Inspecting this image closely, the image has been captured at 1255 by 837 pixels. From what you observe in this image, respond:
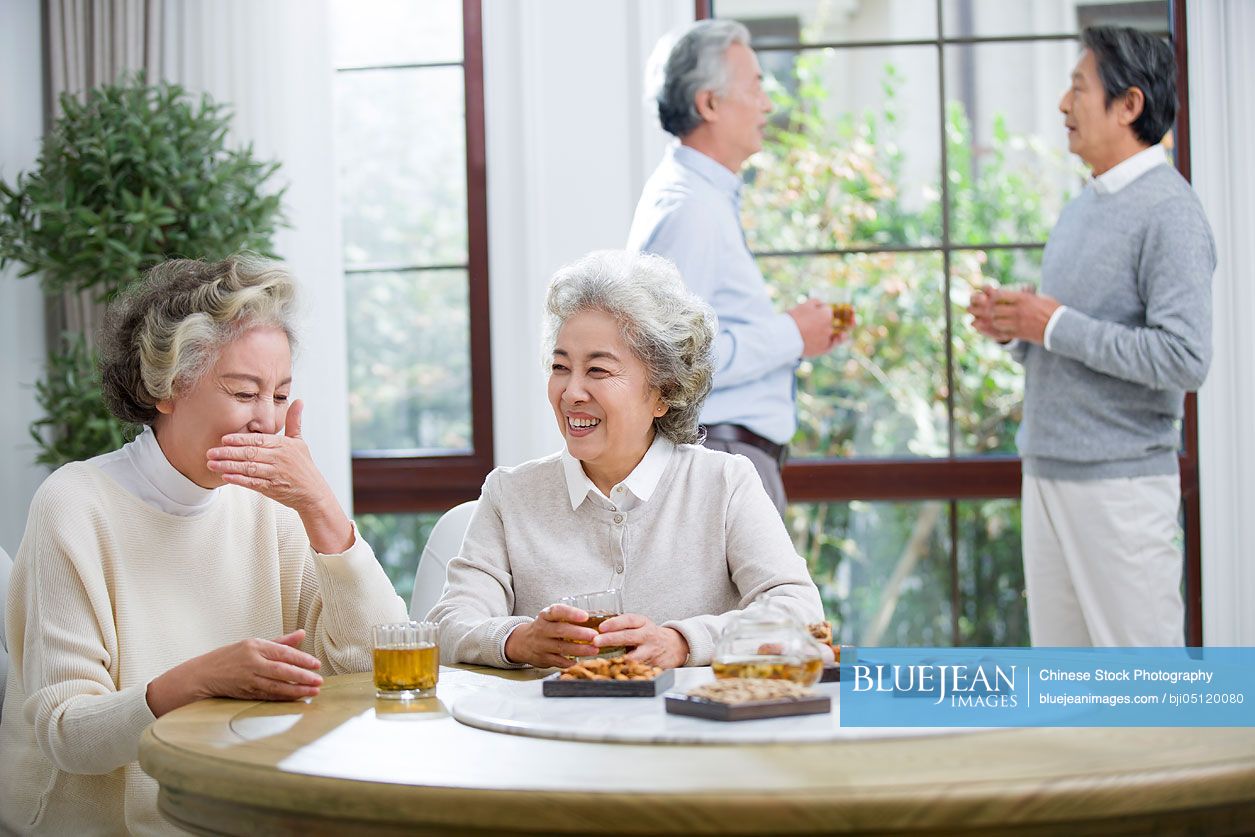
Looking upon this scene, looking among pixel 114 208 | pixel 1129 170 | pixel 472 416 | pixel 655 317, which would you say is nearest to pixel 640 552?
pixel 655 317

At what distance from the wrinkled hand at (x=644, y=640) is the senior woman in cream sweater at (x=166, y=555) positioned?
0.38 m

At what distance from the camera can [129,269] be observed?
3.17 m

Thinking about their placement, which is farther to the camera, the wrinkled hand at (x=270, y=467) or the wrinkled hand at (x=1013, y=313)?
the wrinkled hand at (x=1013, y=313)

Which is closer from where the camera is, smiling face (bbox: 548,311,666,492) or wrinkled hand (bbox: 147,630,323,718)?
wrinkled hand (bbox: 147,630,323,718)

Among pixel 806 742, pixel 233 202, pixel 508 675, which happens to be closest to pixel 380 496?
pixel 233 202

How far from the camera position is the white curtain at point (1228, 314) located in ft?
11.9

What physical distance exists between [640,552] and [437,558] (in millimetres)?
541

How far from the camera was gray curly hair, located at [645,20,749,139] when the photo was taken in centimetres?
304

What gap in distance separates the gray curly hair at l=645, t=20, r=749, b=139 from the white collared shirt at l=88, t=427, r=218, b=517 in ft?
5.21

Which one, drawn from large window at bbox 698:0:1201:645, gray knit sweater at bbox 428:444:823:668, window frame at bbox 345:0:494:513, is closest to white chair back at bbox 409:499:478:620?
gray knit sweater at bbox 428:444:823:668

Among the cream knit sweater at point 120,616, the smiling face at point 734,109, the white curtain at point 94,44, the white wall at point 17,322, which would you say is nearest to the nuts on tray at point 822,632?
the cream knit sweater at point 120,616

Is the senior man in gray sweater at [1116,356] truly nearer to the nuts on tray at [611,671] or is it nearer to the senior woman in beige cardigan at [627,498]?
the senior woman in beige cardigan at [627,498]

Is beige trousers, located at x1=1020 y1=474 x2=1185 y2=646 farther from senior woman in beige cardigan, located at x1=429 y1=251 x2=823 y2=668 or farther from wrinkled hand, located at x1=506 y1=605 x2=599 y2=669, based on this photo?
wrinkled hand, located at x1=506 y1=605 x2=599 y2=669

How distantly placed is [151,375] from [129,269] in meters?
1.44
